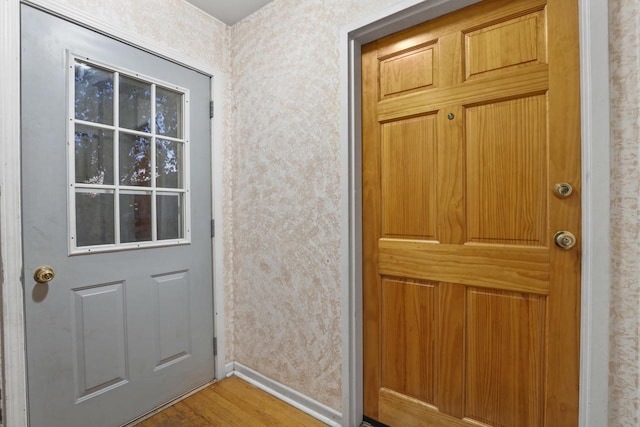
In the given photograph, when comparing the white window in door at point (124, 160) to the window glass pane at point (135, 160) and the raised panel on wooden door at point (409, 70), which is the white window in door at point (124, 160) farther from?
the raised panel on wooden door at point (409, 70)

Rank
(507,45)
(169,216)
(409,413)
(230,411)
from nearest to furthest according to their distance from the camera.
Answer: (507,45) < (409,413) < (230,411) < (169,216)

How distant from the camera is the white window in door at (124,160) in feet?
4.45

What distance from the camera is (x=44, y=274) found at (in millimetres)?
1230

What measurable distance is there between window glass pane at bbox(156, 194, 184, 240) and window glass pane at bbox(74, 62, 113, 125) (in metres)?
0.48

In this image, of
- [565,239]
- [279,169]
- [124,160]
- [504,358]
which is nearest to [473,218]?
[565,239]

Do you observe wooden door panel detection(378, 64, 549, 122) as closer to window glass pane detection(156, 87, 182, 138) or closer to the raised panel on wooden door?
the raised panel on wooden door

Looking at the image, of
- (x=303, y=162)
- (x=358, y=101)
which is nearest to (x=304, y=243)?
(x=303, y=162)

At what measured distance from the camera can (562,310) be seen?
41.2 inches

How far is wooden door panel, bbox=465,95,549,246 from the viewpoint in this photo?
1088mm

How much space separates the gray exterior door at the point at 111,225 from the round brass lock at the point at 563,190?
1.82 m

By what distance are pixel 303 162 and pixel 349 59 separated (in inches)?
22.7

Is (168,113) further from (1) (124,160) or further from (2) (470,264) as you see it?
(2) (470,264)

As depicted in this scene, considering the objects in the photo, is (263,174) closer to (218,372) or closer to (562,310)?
(218,372)

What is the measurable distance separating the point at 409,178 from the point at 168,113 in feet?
4.73
